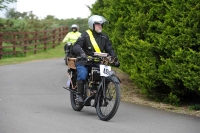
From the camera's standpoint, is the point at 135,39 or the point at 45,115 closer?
the point at 45,115

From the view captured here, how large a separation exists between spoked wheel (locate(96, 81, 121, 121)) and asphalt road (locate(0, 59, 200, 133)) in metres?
0.14

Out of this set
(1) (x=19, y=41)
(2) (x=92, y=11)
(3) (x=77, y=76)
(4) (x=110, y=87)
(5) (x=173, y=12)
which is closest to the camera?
(4) (x=110, y=87)

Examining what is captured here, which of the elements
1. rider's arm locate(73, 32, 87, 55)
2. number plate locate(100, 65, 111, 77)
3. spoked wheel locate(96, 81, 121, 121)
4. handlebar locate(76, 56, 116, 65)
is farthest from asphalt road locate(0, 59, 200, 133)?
rider's arm locate(73, 32, 87, 55)

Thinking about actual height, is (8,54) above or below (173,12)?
below

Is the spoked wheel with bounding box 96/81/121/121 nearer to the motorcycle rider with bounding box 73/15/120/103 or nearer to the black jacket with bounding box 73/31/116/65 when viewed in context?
the motorcycle rider with bounding box 73/15/120/103

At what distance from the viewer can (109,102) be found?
9.72 m

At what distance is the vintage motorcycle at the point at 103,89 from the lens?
9.41 m

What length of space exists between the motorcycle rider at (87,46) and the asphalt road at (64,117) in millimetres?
717

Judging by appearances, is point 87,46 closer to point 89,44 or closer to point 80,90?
point 89,44

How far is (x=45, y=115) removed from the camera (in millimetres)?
9938

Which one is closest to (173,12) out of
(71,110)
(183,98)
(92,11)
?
(183,98)

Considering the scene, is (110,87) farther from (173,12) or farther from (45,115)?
(173,12)

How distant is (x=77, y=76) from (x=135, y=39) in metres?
2.64

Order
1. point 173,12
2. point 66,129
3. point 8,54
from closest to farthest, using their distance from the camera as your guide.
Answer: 1. point 66,129
2. point 173,12
3. point 8,54
